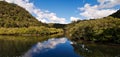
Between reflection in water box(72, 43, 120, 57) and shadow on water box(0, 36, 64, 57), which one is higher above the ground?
shadow on water box(0, 36, 64, 57)

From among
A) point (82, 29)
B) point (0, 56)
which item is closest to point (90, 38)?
point (82, 29)

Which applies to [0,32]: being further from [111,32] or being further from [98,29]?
[111,32]

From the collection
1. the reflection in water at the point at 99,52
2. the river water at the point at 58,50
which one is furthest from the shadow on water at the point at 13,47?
the reflection in water at the point at 99,52

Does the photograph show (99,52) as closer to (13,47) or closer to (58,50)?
(58,50)

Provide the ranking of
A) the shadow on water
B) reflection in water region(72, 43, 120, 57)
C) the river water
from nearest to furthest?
1. the shadow on water
2. reflection in water region(72, 43, 120, 57)
3. the river water

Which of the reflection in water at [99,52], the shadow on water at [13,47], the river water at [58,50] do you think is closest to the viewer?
the shadow on water at [13,47]

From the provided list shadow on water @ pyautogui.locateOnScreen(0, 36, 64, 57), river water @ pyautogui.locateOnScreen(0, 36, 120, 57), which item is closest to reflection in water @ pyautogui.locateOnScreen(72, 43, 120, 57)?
river water @ pyautogui.locateOnScreen(0, 36, 120, 57)

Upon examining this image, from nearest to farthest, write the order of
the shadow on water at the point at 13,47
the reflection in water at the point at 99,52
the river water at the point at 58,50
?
the shadow on water at the point at 13,47 → the reflection in water at the point at 99,52 → the river water at the point at 58,50

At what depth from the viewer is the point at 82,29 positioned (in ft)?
384

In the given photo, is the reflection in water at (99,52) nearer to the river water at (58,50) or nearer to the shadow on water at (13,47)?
the river water at (58,50)

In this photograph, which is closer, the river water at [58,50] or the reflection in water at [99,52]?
the reflection in water at [99,52]

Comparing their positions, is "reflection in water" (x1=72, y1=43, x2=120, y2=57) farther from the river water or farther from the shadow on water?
the shadow on water

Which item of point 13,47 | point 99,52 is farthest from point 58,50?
point 13,47

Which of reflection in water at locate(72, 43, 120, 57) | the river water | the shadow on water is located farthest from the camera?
the river water
